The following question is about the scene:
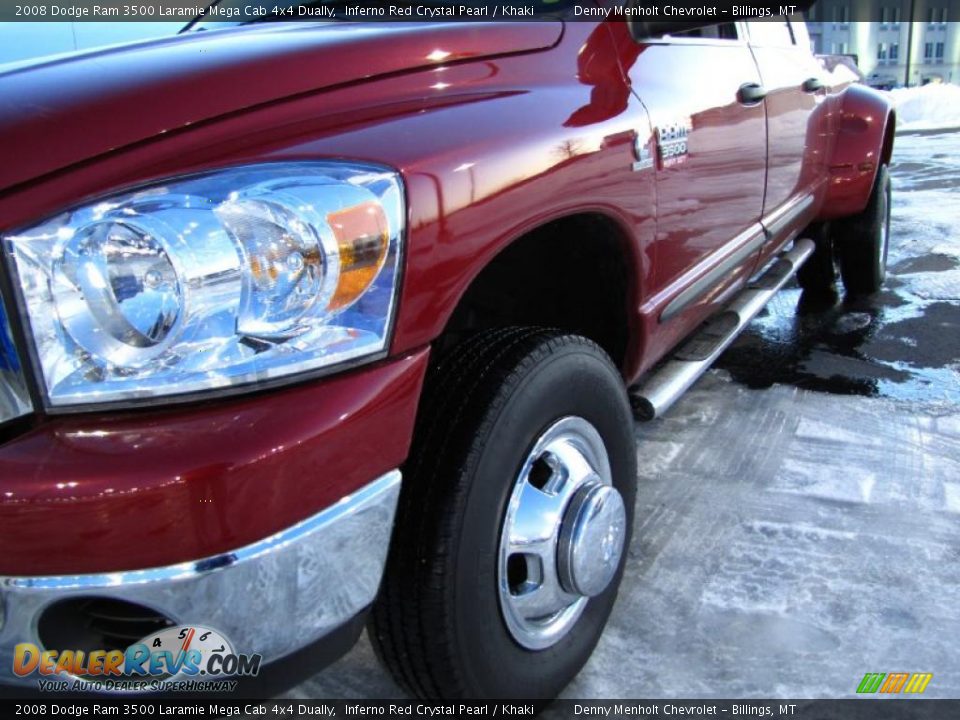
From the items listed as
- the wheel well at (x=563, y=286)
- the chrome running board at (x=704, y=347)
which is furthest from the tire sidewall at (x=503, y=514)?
the chrome running board at (x=704, y=347)

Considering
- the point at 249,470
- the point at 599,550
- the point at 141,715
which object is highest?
the point at 249,470

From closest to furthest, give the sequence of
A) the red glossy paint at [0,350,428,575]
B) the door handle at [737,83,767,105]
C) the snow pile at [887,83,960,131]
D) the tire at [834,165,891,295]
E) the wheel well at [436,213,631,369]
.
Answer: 1. the red glossy paint at [0,350,428,575]
2. the wheel well at [436,213,631,369]
3. the door handle at [737,83,767,105]
4. the tire at [834,165,891,295]
5. the snow pile at [887,83,960,131]

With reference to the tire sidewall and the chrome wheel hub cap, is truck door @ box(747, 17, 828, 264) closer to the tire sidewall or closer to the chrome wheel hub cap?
the tire sidewall

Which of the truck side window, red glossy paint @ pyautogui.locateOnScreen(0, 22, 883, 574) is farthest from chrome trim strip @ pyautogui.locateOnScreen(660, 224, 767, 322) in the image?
the truck side window

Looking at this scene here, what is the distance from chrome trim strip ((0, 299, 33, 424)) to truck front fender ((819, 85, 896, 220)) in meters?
3.95

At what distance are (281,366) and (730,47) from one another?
2270 mm

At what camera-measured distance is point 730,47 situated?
283 cm

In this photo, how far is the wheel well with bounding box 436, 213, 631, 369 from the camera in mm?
1875

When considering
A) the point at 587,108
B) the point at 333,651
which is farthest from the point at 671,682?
the point at 587,108

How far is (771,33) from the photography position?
3.51m

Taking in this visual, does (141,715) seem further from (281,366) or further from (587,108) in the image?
(587,108)

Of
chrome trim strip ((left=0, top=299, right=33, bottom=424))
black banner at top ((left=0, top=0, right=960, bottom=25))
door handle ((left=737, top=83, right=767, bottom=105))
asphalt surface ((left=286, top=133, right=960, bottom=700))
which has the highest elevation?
black banner at top ((left=0, top=0, right=960, bottom=25))

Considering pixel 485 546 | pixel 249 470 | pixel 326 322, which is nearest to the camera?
pixel 249 470

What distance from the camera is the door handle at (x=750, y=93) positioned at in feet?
8.52
